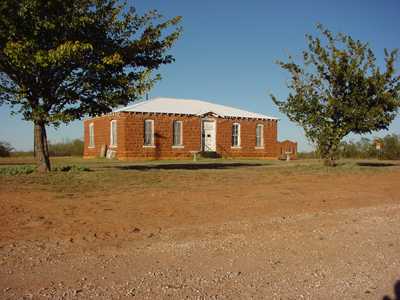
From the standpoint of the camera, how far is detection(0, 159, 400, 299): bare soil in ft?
14.1

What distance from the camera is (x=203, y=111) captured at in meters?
33.1

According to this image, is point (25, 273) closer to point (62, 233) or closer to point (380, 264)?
point (62, 233)

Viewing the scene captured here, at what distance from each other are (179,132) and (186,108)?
8.91 ft

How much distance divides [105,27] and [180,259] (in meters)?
12.8

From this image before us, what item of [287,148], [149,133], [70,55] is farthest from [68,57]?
[287,148]

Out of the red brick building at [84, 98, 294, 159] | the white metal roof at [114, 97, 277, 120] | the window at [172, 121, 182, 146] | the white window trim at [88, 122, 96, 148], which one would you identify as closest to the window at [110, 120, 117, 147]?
the red brick building at [84, 98, 294, 159]

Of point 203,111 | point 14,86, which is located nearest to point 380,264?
point 14,86

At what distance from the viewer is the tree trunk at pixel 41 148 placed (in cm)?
1620

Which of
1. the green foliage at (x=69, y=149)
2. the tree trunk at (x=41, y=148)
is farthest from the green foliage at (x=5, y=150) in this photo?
the tree trunk at (x=41, y=148)

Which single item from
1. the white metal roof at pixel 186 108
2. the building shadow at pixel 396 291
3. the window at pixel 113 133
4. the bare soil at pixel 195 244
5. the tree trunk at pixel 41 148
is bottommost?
the building shadow at pixel 396 291

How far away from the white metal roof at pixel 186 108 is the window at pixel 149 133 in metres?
0.86

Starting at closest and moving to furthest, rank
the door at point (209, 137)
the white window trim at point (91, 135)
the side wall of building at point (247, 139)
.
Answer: the door at point (209, 137)
the side wall of building at point (247, 139)
the white window trim at point (91, 135)

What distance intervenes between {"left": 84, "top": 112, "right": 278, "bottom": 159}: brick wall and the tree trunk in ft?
40.1

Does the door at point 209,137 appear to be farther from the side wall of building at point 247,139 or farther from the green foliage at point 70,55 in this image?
the green foliage at point 70,55
